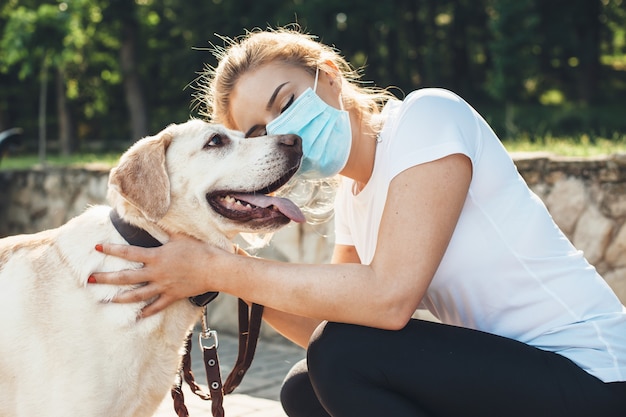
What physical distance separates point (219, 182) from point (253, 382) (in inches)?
83.9

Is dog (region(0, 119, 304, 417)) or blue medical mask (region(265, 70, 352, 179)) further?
blue medical mask (region(265, 70, 352, 179))

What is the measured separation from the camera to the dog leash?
235cm

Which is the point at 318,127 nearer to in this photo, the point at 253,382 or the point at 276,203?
the point at 276,203

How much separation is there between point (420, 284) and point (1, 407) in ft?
4.47

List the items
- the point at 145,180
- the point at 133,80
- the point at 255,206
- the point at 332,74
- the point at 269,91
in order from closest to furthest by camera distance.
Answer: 1. the point at 145,180
2. the point at 255,206
3. the point at 269,91
4. the point at 332,74
5. the point at 133,80

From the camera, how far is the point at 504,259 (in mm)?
2271

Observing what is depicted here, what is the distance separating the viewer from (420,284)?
7.16ft

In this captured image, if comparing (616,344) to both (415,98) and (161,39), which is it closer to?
(415,98)

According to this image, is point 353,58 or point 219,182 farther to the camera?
point 353,58

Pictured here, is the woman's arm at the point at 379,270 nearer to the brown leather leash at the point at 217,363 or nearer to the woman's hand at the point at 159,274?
the woman's hand at the point at 159,274

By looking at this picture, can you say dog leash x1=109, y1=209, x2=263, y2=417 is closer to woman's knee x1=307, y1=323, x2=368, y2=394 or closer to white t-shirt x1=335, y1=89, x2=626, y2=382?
woman's knee x1=307, y1=323, x2=368, y2=394

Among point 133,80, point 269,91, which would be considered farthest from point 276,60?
point 133,80

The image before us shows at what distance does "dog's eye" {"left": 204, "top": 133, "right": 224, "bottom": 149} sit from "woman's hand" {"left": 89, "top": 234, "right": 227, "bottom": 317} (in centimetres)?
41

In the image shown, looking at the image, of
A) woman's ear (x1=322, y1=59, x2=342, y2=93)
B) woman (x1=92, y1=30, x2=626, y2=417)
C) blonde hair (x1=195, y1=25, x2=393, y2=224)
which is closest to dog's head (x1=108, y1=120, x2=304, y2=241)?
woman (x1=92, y1=30, x2=626, y2=417)
